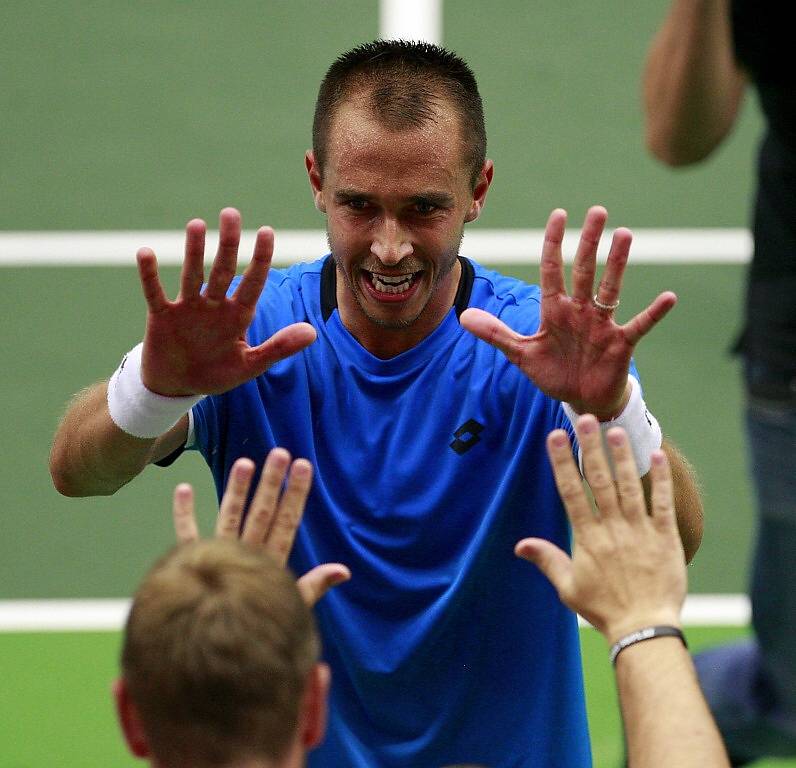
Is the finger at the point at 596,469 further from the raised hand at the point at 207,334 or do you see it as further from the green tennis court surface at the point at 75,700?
the green tennis court surface at the point at 75,700

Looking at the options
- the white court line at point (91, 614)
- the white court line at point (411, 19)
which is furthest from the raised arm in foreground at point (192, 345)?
the white court line at point (411, 19)

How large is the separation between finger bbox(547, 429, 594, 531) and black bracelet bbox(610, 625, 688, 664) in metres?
0.21

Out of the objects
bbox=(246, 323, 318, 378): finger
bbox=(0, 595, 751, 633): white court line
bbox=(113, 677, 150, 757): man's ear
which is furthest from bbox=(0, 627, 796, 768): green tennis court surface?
bbox=(113, 677, 150, 757): man's ear

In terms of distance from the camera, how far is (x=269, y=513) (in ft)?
8.95

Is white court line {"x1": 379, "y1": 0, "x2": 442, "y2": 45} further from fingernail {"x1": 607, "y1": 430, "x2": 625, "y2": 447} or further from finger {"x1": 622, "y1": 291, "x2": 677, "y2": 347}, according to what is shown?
fingernail {"x1": 607, "y1": 430, "x2": 625, "y2": 447}

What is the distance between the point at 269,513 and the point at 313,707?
527mm

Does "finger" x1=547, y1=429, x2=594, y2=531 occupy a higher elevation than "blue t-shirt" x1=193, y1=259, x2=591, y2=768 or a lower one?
higher

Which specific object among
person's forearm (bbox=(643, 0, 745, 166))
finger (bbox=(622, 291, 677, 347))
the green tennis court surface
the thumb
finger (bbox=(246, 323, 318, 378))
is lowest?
the green tennis court surface

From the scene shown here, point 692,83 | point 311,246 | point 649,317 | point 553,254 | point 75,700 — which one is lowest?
point 75,700

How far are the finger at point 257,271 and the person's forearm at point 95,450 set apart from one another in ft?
1.41

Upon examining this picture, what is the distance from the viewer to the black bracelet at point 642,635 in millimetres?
2414

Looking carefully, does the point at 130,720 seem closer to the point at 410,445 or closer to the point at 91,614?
the point at 410,445

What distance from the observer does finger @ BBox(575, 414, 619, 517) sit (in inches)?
99.9

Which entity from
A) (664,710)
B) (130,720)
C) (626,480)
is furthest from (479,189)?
(130,720)
